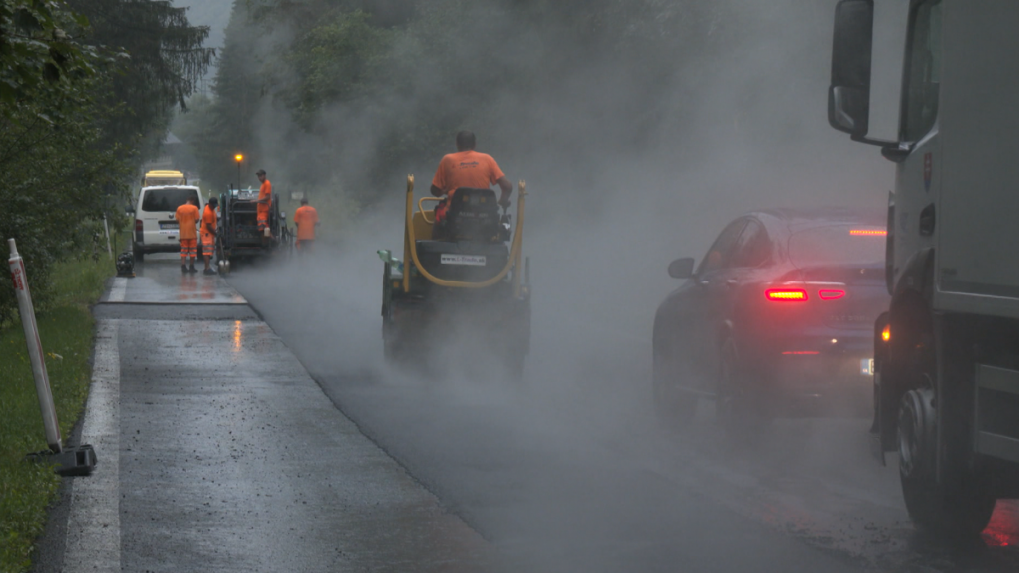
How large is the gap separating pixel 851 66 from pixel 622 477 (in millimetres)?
2624

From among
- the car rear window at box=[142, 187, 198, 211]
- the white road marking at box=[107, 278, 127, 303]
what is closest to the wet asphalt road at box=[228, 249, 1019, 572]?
the white road marking at box=[107, 278, 127, 303]

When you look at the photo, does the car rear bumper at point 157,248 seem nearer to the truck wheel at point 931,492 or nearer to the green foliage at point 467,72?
the green foliage at point 467,72

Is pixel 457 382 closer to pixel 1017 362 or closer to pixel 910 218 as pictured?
pixel 910 218

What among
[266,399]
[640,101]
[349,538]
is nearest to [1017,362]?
[349,538]

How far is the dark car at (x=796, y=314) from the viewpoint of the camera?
302 inches

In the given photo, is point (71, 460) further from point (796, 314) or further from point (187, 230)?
point (187, 230)

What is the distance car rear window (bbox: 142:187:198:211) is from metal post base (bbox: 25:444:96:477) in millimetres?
24666

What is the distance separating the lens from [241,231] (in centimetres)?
2748

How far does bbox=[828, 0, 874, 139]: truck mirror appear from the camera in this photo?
604 centimetres

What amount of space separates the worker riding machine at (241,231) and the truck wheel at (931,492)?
22280 millimetres

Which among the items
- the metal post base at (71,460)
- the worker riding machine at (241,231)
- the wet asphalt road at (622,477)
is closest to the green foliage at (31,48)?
the metal post base at (71,460)

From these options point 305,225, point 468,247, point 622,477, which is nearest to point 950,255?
point 622,477

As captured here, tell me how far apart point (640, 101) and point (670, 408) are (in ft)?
39.6

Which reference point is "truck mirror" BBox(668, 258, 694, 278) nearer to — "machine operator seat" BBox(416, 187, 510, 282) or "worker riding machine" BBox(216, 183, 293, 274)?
"machine operator seat" BBox(416, 187, 510, 282)
